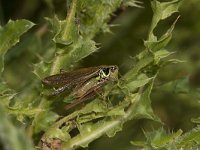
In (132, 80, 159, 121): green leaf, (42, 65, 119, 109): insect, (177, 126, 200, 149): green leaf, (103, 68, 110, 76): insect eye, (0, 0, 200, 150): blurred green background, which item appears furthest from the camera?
(0, 0, 200, 150): blurred green background

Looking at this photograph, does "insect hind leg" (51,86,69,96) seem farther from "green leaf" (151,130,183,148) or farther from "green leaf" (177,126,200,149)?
"green leaf" (177,126,200,149)

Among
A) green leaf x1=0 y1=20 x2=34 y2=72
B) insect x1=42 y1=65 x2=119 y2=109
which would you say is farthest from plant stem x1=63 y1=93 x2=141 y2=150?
green leaf x1=0 y1=20 x2=34 y2=72

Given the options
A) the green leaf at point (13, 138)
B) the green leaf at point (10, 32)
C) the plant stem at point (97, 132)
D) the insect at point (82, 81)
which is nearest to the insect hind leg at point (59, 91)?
the insect at point (82, 81)

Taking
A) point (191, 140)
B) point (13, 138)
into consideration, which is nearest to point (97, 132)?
point (191, 140)

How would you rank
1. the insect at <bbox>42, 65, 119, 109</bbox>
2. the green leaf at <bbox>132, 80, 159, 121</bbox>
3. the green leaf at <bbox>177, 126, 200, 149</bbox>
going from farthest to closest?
the insect at <bbox>42, 65, 119, 109</bbox>
the green leaf at <bbox>132, 80, 159, 121</bbox>
the green leaf at <bbox>177, 126, 200, 149</bbox>

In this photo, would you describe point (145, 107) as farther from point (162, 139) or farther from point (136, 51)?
point (136, 51)
